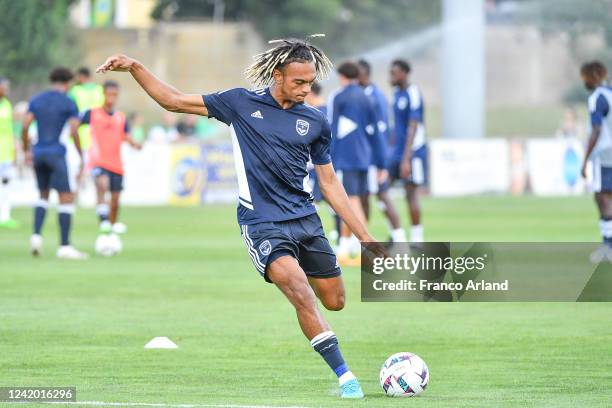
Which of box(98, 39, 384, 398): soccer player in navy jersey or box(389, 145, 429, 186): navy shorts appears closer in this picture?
box(98, 39, 384, 398): soccer player in navy jersey

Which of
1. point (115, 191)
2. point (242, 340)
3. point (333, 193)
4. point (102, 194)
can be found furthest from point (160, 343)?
point (102, 194)

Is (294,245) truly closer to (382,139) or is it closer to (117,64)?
(117,64)

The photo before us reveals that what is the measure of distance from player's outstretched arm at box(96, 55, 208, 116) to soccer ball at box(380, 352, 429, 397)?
198 centimetres

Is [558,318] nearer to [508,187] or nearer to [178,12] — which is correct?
[508,187]

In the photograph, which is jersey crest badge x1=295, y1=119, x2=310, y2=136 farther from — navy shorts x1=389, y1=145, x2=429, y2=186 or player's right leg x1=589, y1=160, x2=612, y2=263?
navy shorts x1=389, y1=145, x2=429, y2=186

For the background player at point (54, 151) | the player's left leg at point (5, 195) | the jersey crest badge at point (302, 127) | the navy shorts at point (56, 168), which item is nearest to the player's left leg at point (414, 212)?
the background player at point (54, 151)

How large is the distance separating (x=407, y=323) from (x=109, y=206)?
8.52 meters

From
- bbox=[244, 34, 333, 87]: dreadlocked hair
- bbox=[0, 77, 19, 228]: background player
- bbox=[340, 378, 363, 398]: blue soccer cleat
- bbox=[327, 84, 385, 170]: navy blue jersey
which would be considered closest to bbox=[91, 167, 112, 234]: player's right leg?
bbox=[327, 84, 385, 170]: navy blue jersey

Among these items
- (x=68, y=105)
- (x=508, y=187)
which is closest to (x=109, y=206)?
(x=68, y=105)

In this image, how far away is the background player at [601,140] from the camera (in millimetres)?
17734

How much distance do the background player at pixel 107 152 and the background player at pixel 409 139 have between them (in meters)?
3.88

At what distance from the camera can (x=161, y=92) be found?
910cm

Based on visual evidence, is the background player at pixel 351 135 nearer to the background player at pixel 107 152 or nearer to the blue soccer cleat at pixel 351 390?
the background player at pixel 107 152

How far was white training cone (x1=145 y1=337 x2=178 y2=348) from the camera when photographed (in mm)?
11211
